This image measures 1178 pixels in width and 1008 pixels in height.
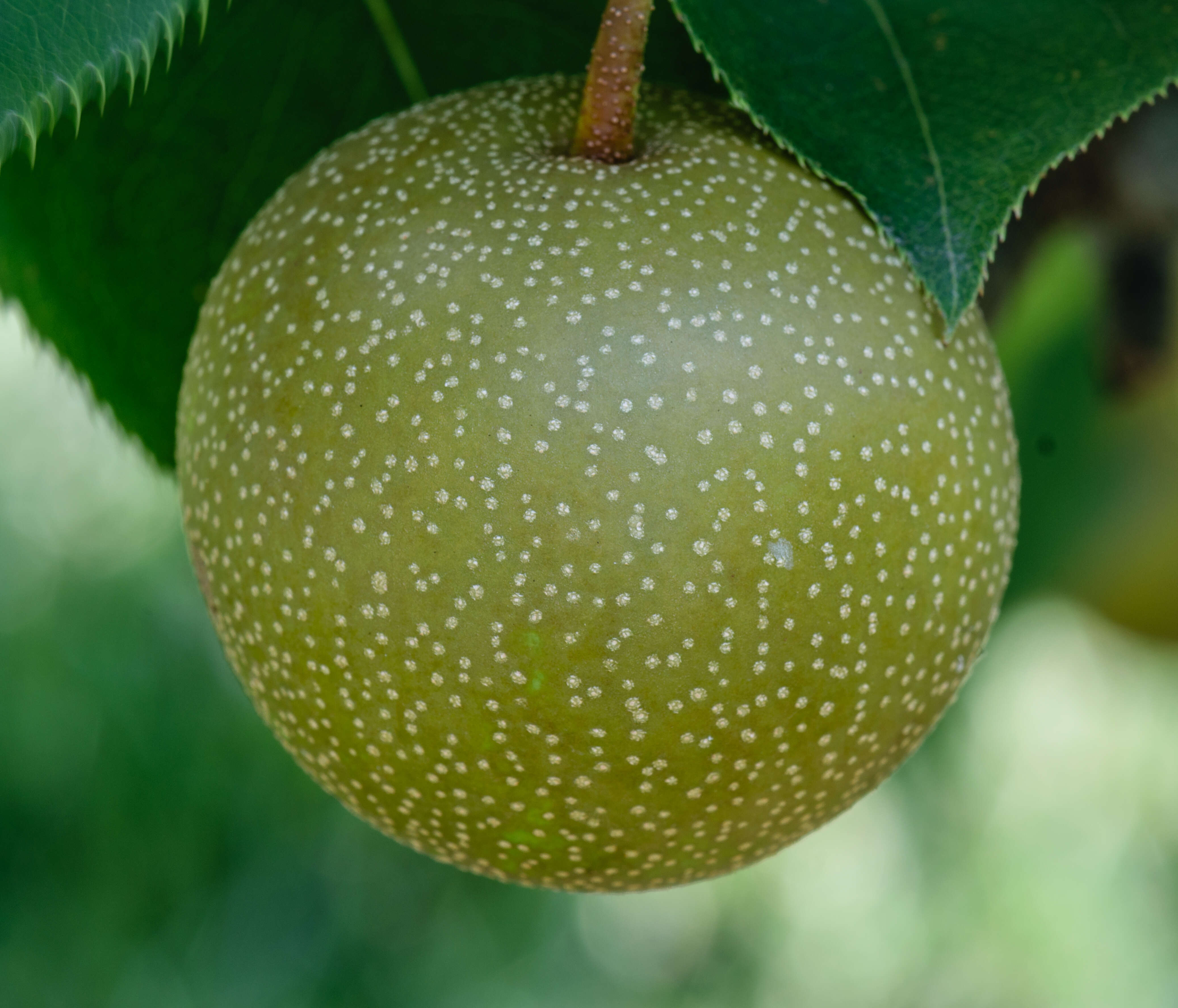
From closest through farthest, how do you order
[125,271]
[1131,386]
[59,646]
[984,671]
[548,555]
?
[548,555], [125,271], [1131,386], [984,671], [59,646]

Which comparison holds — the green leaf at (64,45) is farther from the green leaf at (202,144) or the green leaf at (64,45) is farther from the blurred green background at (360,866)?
the blurred green background at (360,866)

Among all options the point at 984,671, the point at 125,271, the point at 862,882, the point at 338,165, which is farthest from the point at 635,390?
the point at 862,882

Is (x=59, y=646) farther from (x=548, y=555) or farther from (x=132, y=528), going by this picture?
(x=548, y=555)

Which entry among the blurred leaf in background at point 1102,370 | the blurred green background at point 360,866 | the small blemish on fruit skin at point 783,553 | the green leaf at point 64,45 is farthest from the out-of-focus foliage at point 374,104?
the blurred green background at point 360,866

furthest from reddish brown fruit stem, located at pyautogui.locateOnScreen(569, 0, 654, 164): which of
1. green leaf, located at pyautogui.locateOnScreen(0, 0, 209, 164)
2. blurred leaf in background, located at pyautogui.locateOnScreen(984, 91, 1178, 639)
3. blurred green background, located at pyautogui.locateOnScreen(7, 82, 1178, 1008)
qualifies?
blurred green background, located at pyautogui.locateOnScreen(7, 82, 1178, 1008)

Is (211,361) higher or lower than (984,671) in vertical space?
higher
